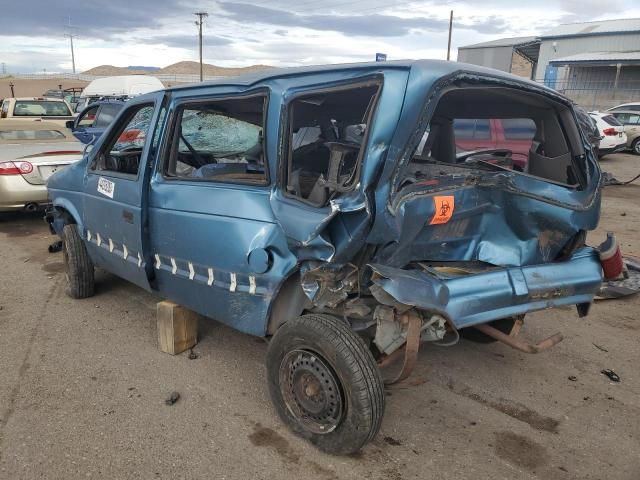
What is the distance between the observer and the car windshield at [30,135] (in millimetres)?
8336

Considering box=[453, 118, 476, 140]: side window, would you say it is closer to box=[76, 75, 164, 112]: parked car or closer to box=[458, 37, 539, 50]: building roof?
box=[76, 75, 164, 112]: parked car

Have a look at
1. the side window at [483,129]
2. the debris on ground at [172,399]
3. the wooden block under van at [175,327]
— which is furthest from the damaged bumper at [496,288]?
the wooden block under van at [175,327]

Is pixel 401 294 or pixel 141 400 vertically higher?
pixel 401 294

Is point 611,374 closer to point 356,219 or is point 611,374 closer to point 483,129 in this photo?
point 483,129

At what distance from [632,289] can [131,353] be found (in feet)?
A: 15.0

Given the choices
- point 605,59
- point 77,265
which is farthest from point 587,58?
point 77,265

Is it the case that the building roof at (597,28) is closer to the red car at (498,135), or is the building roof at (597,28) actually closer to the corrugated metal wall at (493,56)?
the corrugated metal wall at (493,56)

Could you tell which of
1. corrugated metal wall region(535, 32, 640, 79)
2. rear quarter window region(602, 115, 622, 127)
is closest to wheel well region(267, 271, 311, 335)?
rear quarter window region(602, 115, 622, 127)

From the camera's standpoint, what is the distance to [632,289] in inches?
205

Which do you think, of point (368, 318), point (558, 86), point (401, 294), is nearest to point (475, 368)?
point (368, 318)

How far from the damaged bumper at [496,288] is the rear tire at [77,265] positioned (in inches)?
126

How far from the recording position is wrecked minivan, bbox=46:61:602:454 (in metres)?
2.55

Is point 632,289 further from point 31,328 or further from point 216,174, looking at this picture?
point 31,328

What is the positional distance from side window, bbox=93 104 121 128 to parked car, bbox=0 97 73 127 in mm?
2728
